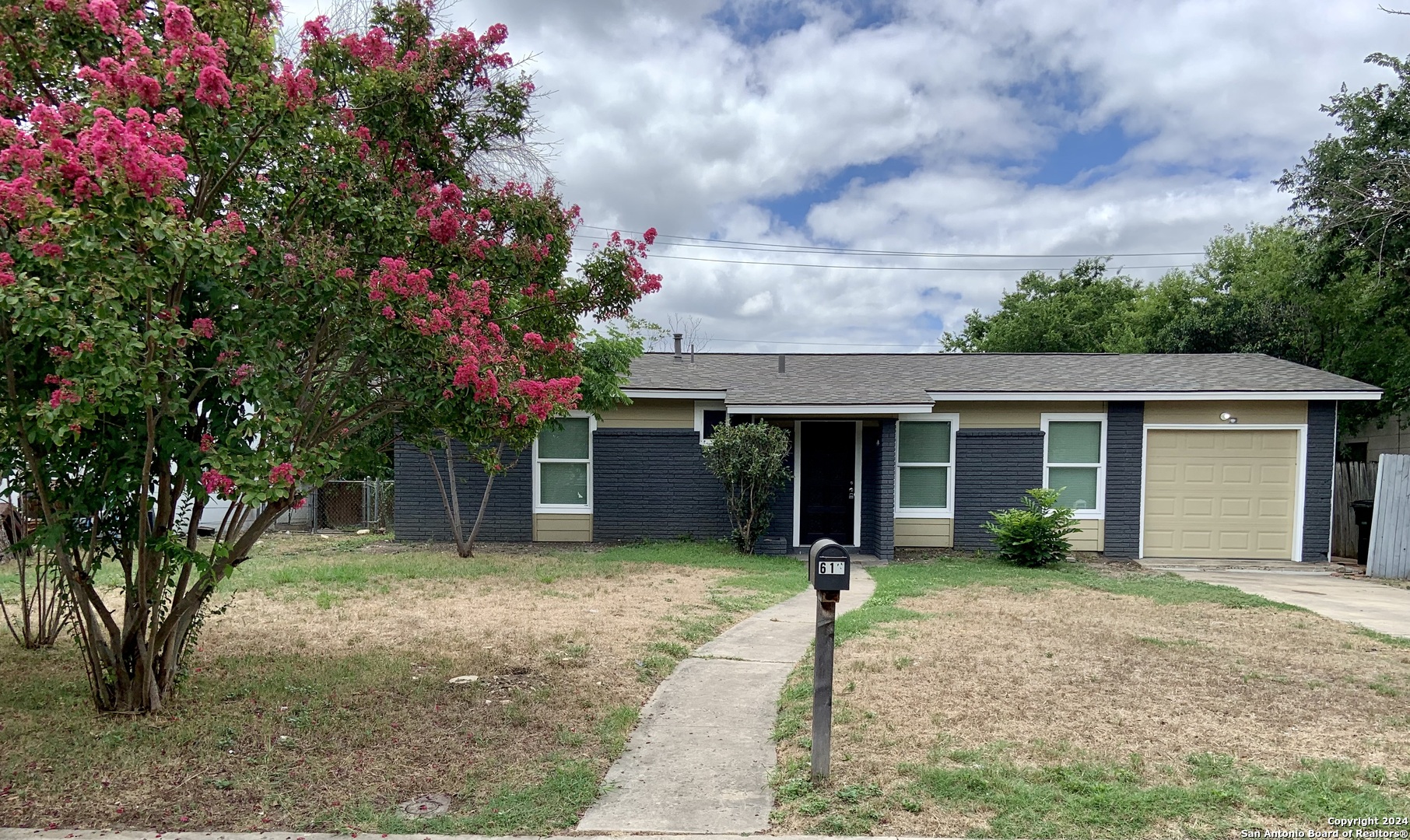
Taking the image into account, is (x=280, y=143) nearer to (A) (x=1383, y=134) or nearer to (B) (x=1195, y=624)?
(B) (x=1195, y=624)

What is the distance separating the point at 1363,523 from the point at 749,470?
32.9 ft

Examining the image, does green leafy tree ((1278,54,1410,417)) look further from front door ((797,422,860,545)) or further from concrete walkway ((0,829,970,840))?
concrete walkway ((0,829,970,840))

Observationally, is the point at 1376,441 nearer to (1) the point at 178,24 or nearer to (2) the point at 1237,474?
(2) the point at 1237,474

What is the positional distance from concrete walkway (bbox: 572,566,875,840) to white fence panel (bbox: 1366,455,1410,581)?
9.94 m

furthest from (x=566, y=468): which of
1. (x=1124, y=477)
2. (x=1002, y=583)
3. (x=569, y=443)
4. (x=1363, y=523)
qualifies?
(x=1363, y=523)

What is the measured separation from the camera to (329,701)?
196 inches

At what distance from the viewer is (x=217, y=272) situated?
3.68 m

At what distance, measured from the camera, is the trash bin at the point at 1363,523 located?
1274 cm

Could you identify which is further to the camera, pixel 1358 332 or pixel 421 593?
pixel 1358 332

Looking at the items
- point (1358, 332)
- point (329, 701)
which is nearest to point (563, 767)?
point (329, 701)

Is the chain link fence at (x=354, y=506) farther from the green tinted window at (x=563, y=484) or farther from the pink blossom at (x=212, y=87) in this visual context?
the pink blossom at (x=212, y=87)

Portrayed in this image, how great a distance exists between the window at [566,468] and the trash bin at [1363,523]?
12397mm

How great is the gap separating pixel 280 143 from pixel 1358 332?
→ 2113 cm

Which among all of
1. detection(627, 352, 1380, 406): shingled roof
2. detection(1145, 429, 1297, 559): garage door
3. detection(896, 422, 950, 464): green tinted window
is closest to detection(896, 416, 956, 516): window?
detection(896, 422, 950, 464): green tinted window
